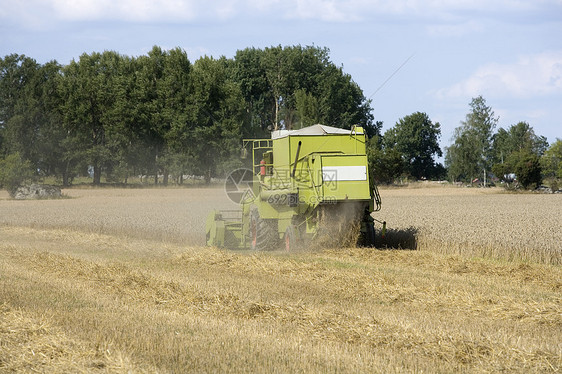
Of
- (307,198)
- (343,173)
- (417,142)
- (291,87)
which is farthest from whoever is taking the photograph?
(417,142)

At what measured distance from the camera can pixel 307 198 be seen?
1494 cm

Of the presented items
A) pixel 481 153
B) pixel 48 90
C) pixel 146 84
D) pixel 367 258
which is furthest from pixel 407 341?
pixel 481 153

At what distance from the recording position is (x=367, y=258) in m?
13.9

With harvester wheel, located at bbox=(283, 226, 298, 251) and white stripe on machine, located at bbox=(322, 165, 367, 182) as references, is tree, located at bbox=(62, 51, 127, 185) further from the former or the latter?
white stripe on machine, located at bbox=(322, 165, 367, 182)

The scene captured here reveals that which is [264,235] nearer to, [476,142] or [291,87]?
[291,87]

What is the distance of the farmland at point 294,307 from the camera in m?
6.04

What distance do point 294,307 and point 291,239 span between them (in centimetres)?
680

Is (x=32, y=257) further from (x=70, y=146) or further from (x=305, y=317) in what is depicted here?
(x=70, y=146)

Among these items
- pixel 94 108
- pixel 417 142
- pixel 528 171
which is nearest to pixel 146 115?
pixel 94 108

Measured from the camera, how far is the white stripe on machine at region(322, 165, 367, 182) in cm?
1470

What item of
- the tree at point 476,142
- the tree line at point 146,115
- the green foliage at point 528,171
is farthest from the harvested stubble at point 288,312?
the tree at point 476,142

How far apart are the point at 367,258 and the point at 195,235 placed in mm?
7156

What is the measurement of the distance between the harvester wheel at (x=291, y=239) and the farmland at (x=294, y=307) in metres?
0.61

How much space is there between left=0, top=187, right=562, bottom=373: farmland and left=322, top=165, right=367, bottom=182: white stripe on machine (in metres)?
1.63
